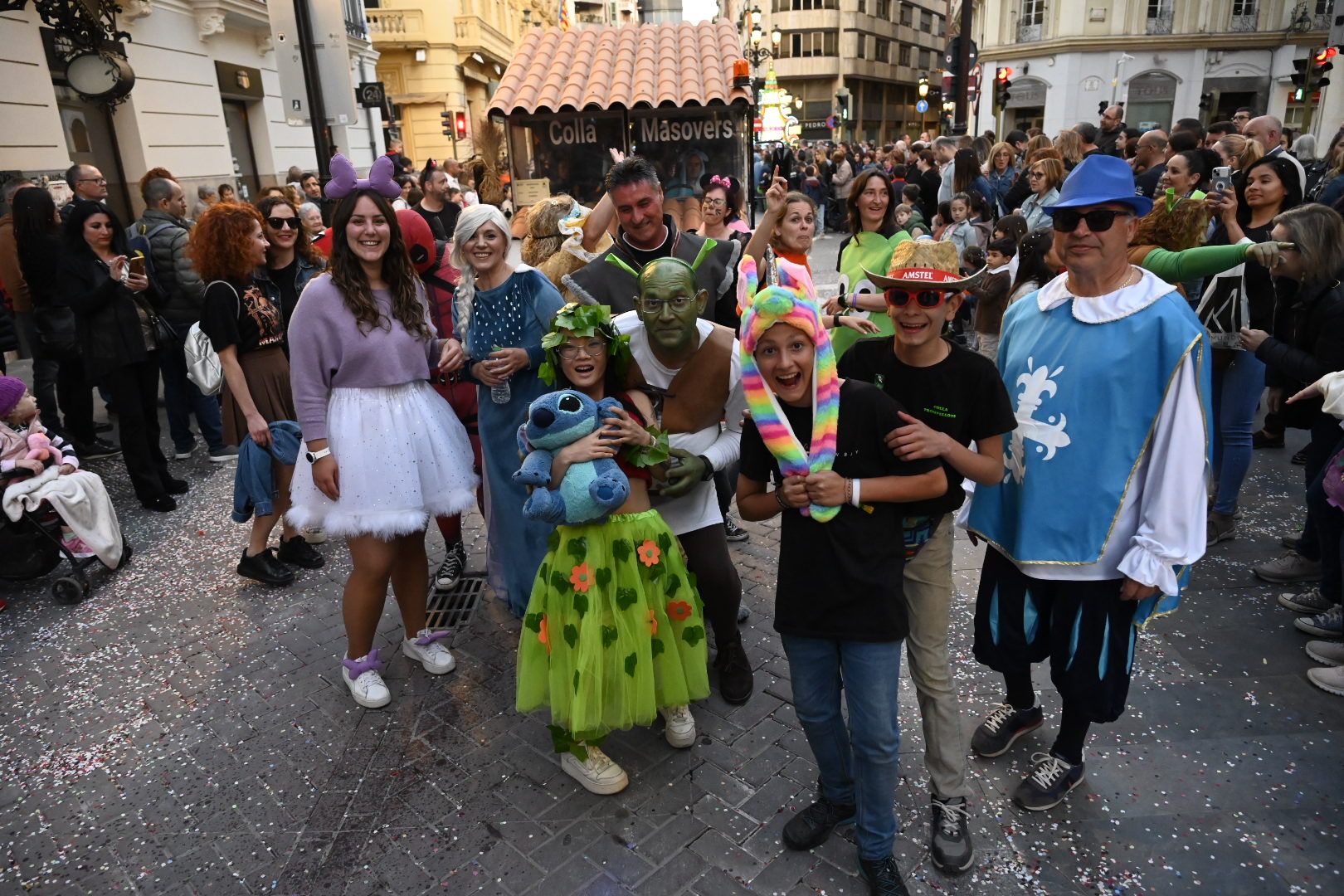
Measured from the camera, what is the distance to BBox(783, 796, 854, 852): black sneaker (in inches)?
106

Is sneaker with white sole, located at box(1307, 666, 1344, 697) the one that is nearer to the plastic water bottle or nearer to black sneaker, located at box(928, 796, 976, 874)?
black sneaker, located at box(928, 796, 976, 874)

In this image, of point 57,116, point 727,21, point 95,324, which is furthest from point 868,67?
point 95,324

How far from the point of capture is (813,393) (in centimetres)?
234

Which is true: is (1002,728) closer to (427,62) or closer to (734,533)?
(734,533)

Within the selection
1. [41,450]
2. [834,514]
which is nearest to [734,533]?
[834,514]

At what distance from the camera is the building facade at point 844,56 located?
Answer: 196 ft

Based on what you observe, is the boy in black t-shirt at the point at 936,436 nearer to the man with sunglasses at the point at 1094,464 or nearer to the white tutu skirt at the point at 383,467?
the man with sunglasses at the point at 1094,464

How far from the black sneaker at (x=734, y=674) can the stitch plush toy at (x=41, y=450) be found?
4.16 meters

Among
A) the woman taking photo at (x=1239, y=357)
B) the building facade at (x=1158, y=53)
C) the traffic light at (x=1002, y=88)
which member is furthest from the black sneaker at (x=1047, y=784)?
the building facade at (x=1158, y=53)

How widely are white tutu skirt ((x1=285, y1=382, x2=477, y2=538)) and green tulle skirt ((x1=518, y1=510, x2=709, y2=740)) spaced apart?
2.85ft

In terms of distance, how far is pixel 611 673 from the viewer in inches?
112

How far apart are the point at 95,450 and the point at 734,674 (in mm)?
6368

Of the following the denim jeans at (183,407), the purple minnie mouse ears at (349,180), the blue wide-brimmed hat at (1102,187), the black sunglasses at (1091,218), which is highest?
the purple minnie mouse ears at (349,180)

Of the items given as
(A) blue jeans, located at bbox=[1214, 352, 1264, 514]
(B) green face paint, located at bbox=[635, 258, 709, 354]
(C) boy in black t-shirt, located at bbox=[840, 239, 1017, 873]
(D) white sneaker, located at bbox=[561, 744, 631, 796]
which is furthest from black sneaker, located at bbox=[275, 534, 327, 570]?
(A) blue jeans, located at bbox=[1214, 352, 1264, 514]
